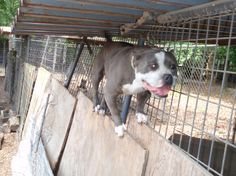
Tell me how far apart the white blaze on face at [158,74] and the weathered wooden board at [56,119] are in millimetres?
2339

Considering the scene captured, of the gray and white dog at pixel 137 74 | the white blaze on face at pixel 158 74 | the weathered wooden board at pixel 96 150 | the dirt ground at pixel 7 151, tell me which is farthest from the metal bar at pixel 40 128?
the white blaze on face at pixel 158 74

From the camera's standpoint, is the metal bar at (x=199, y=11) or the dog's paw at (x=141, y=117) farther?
the dog's paw at (x=141, y=117)

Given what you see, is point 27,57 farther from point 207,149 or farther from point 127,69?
point 127,69

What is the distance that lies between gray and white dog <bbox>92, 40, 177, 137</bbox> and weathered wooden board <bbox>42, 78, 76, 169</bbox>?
117 cm

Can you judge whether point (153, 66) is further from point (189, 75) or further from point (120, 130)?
point (189, 75)

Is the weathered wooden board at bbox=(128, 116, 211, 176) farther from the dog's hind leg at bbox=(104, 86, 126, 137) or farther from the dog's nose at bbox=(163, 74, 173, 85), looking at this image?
the dog's nose at bbox=(163, 74, 173, 85)

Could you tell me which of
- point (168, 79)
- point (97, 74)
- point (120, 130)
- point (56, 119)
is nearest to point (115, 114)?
point (120, 130)

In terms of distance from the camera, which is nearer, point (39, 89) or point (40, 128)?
point (40, 128)

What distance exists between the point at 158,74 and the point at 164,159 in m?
0.58

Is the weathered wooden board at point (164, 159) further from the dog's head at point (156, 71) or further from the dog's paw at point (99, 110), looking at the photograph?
the dog's paw at point (99, 110)

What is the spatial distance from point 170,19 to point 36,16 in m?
1.24

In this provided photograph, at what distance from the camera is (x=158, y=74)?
286 centimetres

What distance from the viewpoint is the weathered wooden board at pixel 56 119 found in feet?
17.4

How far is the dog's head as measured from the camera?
2.81m
